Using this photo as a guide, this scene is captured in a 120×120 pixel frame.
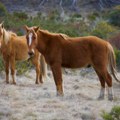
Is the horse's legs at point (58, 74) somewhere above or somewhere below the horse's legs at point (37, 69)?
above

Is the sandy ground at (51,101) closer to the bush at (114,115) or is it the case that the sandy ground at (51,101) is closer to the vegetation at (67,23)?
the bush at (114,115)

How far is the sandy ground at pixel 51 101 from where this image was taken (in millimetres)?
8797

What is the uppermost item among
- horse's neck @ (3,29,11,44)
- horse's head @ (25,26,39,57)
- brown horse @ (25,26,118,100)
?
horse's head @ (25,26,39,57)

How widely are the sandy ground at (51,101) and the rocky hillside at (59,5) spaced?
28.5 m

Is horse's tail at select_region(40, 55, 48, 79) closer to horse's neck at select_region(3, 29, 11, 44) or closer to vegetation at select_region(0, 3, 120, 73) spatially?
vegetation at select_region(0, 3, 120, 73)

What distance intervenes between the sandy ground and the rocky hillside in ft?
93.4

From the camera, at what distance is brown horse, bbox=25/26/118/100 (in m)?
10.6

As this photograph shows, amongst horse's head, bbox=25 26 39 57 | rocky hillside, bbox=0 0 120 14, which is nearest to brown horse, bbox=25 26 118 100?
horse's head, bbox=25 26 39 57

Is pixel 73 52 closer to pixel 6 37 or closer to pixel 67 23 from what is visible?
pixel 6 37

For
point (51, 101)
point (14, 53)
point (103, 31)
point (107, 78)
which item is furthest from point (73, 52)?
point (103, 31)

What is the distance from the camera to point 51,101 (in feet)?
→ 33.4

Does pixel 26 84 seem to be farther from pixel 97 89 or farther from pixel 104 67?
pixel 104 67

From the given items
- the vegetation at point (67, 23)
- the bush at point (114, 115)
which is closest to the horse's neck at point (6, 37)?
the vegetation at point (67, 23)

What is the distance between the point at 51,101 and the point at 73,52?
1346mm
